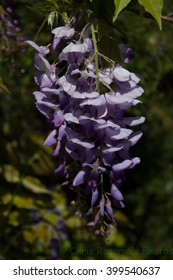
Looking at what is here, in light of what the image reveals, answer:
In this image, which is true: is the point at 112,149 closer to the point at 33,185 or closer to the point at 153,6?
the point at 153,6

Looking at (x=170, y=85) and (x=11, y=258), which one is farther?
(x=170, y=85)

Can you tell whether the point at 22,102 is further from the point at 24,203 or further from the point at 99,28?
the point at 99,28

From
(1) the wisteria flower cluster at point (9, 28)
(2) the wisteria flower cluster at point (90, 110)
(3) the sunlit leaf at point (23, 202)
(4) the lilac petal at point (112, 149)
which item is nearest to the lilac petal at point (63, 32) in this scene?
(2) the wisteria flower cluster at point (90, 110)

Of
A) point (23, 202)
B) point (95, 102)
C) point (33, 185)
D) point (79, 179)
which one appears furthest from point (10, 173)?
point (95, 102)

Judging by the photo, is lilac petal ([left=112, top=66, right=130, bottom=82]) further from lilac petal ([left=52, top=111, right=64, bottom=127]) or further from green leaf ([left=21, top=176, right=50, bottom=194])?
green leaf ([left=21, top=176, right=50, bottom=194])

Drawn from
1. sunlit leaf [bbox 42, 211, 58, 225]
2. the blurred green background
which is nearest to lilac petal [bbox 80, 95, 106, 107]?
the blurred green background
